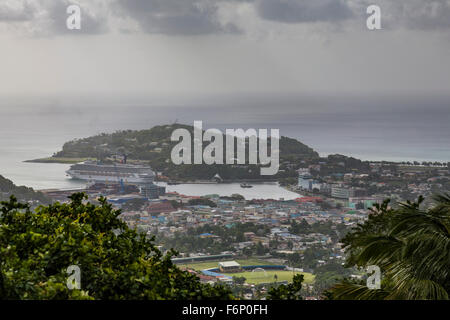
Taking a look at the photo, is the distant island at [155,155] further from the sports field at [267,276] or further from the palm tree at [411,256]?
the palm tree at [411,256]

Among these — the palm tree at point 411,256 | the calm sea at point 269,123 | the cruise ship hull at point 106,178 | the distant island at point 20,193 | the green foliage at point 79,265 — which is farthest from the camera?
the calm sea at point 269,123

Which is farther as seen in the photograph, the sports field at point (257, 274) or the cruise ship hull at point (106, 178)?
the cruise ship hull at point (106, 178)

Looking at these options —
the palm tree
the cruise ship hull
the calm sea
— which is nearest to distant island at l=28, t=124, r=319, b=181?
the calm sea

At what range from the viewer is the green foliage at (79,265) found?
2.10m

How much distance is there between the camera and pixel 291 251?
9.05 meters

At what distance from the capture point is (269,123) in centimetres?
1216

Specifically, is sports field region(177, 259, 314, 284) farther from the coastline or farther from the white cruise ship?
the coastline

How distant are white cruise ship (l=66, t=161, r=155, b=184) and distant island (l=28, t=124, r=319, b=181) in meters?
0.25

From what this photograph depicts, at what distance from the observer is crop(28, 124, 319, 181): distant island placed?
37.7ft

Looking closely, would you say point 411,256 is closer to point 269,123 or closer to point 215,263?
point 215,263

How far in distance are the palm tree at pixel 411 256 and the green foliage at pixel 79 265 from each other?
2.93ft

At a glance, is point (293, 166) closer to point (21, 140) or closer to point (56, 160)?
point (56, 160)

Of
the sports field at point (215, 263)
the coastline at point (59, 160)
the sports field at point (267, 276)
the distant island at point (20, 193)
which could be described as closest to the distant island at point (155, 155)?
the coastline at point (59, 160)
